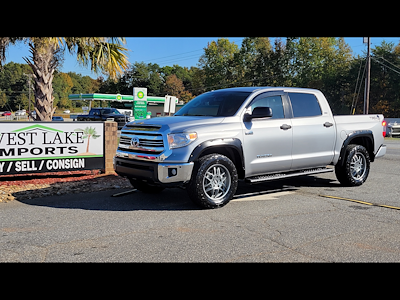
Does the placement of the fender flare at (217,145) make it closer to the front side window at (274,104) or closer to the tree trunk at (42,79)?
the front side window at (274,104)

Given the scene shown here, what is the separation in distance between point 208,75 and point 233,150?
80316mm

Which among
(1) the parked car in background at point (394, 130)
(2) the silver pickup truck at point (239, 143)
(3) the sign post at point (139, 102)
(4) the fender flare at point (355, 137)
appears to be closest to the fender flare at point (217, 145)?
(2) the silver pickup truck at point (239, 143)

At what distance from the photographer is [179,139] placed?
22.0 feet

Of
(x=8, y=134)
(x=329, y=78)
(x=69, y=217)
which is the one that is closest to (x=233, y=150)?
(x=69, y=217)

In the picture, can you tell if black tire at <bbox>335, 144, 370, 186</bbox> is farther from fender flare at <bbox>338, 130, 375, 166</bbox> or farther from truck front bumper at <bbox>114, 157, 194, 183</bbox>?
truck front bumper at <bbox>114, 157, 194, 183</bbox>

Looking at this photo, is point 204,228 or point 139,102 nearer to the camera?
point 204,228

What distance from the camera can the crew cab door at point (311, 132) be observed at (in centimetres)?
803

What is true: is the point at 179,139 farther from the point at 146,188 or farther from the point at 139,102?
the point at 139,102

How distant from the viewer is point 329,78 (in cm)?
6475

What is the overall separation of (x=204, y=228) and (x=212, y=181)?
1.31m

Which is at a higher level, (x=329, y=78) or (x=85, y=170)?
(x=329, y=78)

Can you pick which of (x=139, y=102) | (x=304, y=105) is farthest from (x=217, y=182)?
(x=139, y=102)
